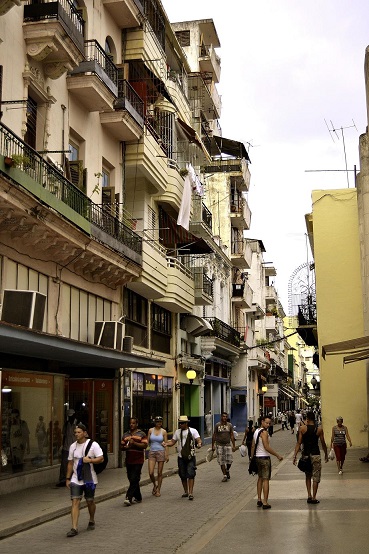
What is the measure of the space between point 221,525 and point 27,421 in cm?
709

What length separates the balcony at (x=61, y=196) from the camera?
15195mm

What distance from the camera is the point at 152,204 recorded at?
28.2 meters

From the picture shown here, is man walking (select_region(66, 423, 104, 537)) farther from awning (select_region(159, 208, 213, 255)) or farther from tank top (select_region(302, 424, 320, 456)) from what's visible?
awning (select_region(159, 208, 213, 255))

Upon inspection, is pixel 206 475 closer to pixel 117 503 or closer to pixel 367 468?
pixel 367 468

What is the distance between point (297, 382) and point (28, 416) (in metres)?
107

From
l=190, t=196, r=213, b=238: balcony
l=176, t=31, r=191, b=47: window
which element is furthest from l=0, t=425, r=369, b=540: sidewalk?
l=176, t=31, r=191, b=47: window

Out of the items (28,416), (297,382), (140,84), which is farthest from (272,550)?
(297,382)

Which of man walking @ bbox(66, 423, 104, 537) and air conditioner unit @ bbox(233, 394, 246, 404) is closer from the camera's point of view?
man walking @ bbox(66, 423, 104, 537)

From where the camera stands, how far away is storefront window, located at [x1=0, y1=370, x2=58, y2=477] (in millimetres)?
16578

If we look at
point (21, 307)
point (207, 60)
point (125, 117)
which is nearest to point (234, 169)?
point (207, 60)

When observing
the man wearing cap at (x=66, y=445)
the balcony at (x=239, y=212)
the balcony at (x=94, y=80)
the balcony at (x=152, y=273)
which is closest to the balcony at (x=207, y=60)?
the balcony at (x=239, y=212)

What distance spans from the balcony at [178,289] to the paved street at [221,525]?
424 inches

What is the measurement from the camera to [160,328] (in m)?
30.0

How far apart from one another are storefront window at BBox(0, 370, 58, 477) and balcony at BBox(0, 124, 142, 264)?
151 inches
